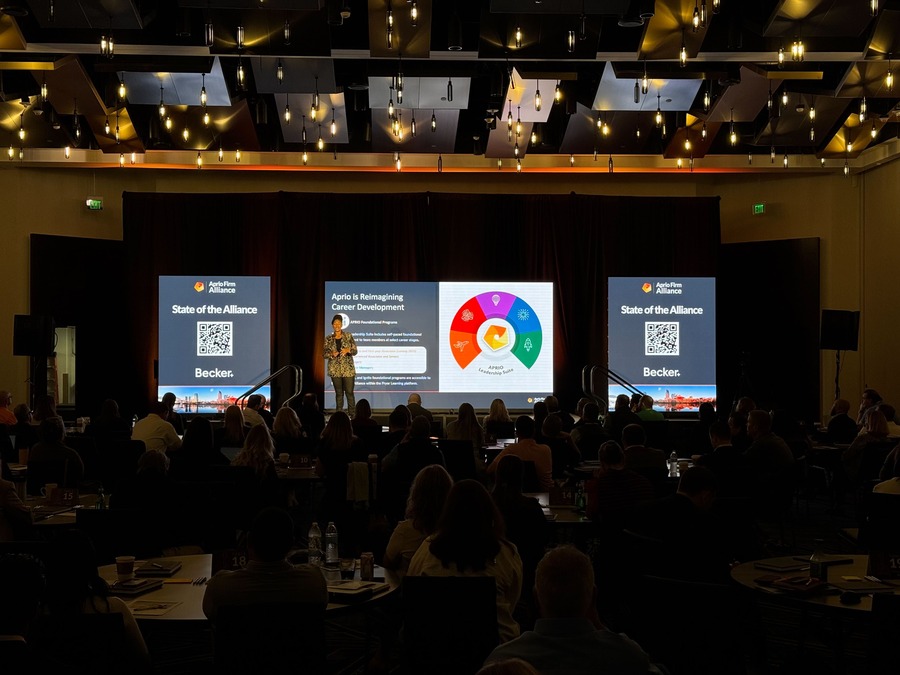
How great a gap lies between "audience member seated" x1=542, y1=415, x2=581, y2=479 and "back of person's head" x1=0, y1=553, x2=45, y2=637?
19.9 feet

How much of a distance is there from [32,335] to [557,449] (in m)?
8.29

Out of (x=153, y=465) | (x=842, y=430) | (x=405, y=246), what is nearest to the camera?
(x=153, y=465)

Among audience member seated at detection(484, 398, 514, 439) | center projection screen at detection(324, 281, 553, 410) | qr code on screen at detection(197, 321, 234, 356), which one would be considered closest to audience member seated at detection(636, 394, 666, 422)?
audience member seated at detection(484, 398, 514, 439)

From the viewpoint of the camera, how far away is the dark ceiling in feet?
30.6

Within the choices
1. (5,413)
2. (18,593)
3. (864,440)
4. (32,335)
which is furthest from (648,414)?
(18,593)

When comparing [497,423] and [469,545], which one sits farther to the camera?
[497,423]

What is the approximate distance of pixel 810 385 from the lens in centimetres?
1475

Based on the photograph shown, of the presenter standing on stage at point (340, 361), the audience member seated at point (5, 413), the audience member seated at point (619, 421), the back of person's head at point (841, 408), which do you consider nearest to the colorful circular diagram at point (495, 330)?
the presenter standing on stage at point (340, 361)

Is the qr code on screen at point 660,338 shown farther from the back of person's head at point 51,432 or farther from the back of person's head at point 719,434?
the back of person's head at point 51,432

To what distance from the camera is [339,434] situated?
7637mm

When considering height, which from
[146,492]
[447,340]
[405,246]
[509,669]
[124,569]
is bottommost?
[124,569]

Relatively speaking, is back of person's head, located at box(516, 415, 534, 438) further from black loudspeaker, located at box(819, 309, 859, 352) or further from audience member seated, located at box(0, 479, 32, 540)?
black loudspeaker, located at box(819, 309, 859, 352)

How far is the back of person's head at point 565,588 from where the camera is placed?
2.65 m

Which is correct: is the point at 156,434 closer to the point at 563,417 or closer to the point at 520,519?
the point at 563,417
